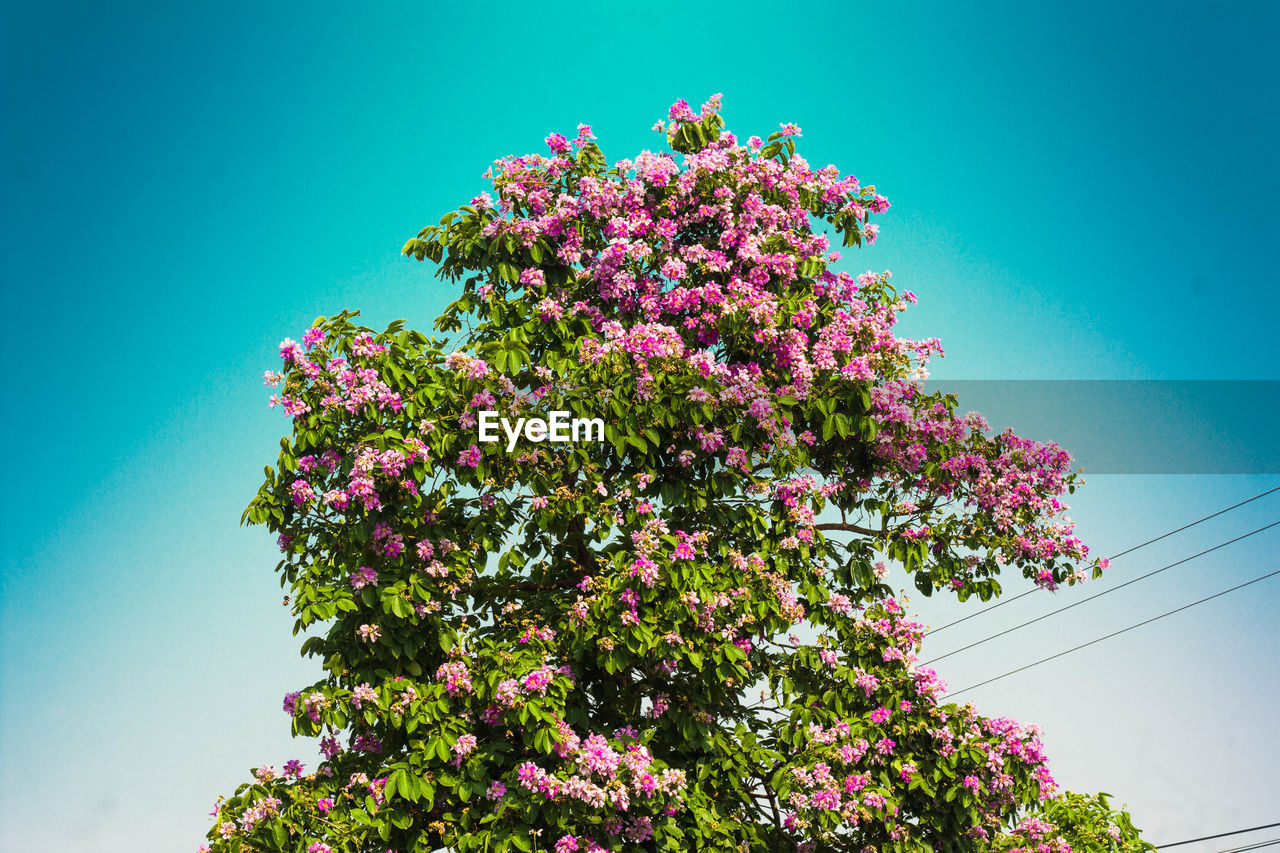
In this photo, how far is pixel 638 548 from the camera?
8.78 metres

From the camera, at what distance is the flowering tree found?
8680 mm

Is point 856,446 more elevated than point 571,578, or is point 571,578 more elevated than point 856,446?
point 856,446

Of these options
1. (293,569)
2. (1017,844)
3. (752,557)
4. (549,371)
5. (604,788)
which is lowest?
(1017,844)

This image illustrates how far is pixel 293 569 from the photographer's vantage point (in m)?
9.48

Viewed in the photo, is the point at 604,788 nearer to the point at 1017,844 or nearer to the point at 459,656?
the point at 459,656

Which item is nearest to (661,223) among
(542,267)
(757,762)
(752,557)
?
(542,267)

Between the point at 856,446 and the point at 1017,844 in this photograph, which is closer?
the point at 1017,844

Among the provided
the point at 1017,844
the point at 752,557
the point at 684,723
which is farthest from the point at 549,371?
the point at 1017,844

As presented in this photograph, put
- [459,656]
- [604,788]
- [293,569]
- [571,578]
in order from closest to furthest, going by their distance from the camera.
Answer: [604,788], [459,656], [293,569], [571,578]

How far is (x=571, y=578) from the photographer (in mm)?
10258

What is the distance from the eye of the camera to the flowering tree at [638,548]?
342 inches

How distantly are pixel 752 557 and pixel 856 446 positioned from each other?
176 cm

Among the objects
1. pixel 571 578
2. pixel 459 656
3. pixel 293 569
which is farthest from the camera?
pixel 571 578

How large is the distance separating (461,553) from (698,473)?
207cm
